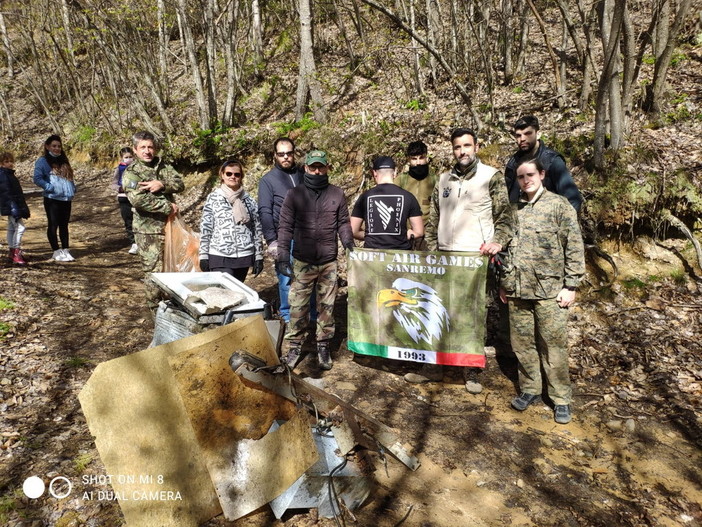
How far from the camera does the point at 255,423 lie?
264 cm

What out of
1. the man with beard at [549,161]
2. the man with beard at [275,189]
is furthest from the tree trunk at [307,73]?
the man with beard at [549,161]

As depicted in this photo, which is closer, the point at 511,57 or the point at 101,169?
the point at 511,57

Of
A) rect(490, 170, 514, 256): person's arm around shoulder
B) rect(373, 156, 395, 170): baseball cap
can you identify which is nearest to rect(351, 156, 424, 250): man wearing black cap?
rect(373, 156, 395, 170): baseball cap

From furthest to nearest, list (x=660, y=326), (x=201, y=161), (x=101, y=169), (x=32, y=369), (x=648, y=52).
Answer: (x=101, y=169) → (x=201, y=161) → (x=648, y=52) → (x=660, y=326) → (x=32, y=369)

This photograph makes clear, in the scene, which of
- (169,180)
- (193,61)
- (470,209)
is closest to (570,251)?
(470,209)

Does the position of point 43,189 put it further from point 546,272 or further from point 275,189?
point 546,272

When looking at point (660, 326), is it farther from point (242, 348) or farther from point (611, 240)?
point (242, 348)

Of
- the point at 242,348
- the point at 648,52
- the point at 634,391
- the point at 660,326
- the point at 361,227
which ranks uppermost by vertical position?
the point at 648,52

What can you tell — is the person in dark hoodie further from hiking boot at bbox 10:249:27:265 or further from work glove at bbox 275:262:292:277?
hiking boot at bbox 10:249:27:265

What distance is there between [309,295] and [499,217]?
2.16 meters

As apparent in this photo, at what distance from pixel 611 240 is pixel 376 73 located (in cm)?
1054

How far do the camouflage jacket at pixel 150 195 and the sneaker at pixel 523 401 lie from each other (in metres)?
4.19

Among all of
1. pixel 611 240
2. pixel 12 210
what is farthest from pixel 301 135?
pixel 611 240

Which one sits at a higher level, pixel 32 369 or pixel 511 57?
pixel 511 57
